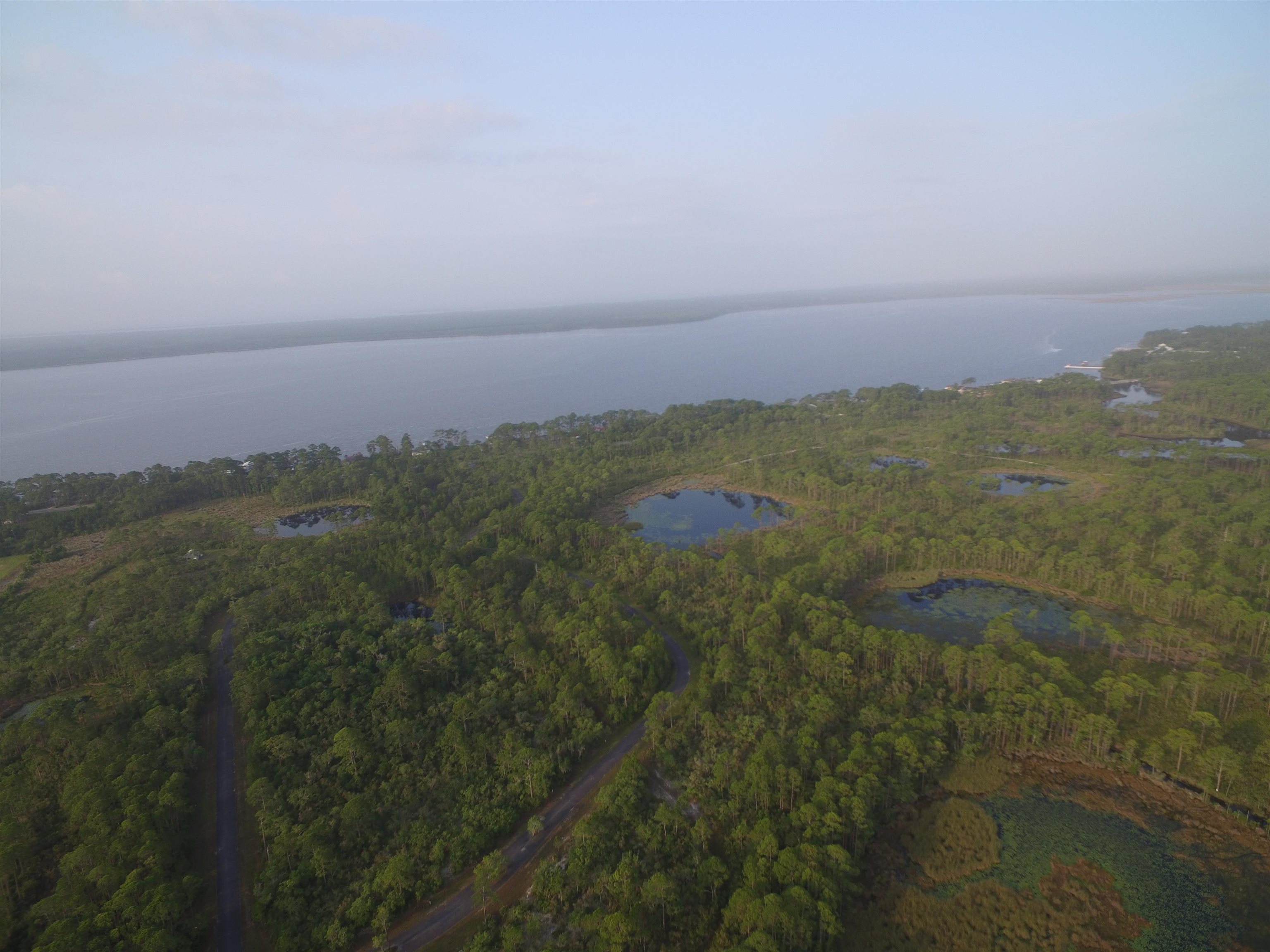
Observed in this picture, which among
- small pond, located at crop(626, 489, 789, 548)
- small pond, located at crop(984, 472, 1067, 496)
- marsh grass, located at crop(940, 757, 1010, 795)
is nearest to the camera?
marsh grass, located at crop(940, 757, 1010, 795)

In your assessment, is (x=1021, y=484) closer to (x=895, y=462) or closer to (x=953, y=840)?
(x=895, y=462)

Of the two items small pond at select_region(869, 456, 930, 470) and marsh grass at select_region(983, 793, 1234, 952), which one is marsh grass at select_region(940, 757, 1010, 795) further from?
small pond at select_region(869, 456, 930, 470)

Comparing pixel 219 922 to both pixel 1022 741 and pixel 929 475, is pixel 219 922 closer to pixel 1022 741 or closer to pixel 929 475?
pixel 1022 741

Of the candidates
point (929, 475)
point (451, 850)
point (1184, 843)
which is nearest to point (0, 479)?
point (451, 850)

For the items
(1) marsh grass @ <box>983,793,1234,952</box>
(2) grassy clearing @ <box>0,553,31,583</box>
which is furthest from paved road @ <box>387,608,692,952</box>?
(2) grassy clearing @ <box>0,553,31,583</box>

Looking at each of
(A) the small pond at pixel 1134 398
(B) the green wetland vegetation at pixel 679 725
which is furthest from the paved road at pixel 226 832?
(A) the small pond at pixel 1134 398

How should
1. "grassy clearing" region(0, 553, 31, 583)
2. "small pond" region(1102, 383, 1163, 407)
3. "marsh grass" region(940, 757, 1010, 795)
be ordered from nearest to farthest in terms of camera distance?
"marsh grass" region(940, 757, 1010, 795) → "grassy clearing" region(0, 553, 31, 583) → "small pond" region(1102, 383, 1163, 407)
